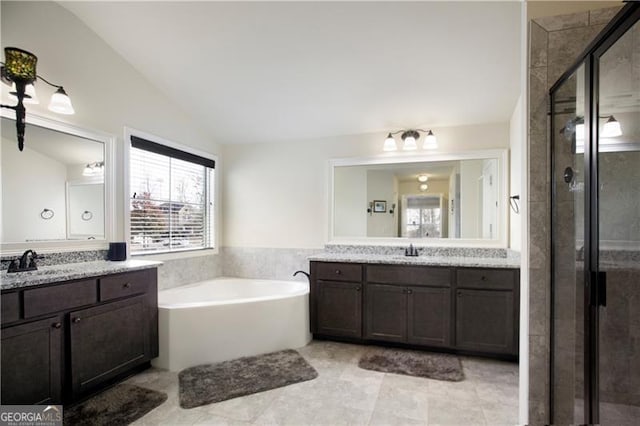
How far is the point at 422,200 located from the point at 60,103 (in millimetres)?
3255

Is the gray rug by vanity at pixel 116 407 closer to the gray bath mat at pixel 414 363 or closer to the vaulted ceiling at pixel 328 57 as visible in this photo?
the gray bath mat at pixel 414 363

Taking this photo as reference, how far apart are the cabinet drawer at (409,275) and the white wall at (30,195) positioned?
2.58 metres

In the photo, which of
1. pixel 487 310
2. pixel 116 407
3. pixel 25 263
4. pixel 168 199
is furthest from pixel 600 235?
pixel 168 199

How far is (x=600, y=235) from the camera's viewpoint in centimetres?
140

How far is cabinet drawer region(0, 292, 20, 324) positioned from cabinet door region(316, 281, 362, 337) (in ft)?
7.20

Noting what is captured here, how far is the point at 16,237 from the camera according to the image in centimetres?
211

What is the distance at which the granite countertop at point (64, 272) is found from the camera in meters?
1.74

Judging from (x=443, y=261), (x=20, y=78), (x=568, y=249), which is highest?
(x=20, y=78)

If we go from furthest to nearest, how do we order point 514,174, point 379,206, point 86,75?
1. point 379,206
2. point 514,174
3. point 86,75

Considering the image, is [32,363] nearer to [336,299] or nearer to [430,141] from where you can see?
[336,299]

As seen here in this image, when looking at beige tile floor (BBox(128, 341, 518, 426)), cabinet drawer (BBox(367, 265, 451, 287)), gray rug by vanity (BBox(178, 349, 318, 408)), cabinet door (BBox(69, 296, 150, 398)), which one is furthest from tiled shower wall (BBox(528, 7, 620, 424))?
cabinet door (BBox(69, 296, 150, 398))

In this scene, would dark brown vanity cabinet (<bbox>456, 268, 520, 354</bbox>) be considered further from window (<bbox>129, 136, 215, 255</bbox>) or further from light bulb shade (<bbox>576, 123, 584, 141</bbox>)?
window (<bbox>129, 136, 215, 255</bbox>)

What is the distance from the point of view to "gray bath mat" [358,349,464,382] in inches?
98.0

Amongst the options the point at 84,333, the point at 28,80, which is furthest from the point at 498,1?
the point at 84,333
